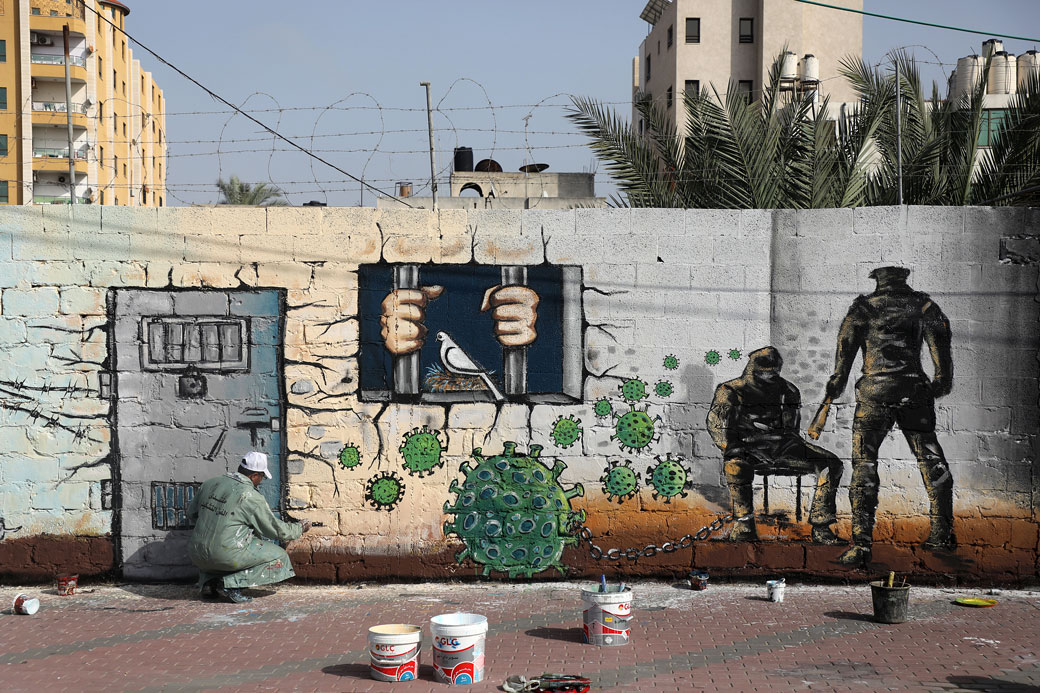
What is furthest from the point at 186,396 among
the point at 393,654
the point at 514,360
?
the point at 393,654

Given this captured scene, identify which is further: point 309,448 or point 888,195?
point 888,195

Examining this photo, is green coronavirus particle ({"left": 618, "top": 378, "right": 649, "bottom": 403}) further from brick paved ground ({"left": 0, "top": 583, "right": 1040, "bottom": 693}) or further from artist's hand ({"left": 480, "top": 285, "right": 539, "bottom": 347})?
brick paved ground ({"left": 0, "top": 583, "right": 1040, "bottom": 693})

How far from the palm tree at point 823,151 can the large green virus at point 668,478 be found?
375cm

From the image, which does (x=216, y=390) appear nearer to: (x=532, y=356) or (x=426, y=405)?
(x=426, y=405)

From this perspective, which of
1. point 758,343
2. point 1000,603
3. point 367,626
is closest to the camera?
point 367,626

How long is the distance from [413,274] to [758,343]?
283 cm

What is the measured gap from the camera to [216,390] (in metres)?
8.30

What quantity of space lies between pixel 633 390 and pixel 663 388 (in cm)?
24

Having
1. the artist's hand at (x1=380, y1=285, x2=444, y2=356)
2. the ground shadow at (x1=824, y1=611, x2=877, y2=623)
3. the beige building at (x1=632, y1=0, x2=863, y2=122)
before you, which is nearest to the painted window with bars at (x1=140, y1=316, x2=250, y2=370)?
the artist's hand at (x1=380, y1=285, x2=444, y2=356)

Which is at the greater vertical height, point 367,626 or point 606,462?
point 606,462

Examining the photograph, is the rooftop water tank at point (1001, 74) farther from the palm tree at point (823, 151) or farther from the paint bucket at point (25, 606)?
the paint bucket at point (25, 606)

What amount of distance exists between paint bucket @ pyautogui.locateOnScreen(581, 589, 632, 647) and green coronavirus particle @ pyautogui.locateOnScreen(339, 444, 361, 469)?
244 centimetres

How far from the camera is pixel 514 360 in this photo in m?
8.38

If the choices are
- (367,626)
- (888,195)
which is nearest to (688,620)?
(367,626)
